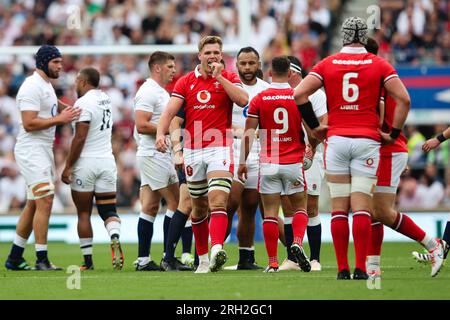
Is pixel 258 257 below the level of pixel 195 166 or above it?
below

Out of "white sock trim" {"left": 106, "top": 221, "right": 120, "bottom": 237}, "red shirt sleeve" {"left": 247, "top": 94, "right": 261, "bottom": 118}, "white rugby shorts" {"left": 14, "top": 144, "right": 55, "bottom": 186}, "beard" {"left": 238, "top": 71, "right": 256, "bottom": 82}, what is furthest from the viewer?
"white rugby shorts" {"left": 14, "top": 144, "right": 55, "bottom": 186}

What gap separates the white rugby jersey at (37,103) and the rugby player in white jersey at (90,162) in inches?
15.0

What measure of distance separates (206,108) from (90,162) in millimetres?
2212

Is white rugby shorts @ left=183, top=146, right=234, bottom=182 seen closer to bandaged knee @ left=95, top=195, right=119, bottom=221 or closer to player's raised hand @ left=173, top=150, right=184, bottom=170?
player's raised hand @ left=173, top=150, right=184, bottom=170

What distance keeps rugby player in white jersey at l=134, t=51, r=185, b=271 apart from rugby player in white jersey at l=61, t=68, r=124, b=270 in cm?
40

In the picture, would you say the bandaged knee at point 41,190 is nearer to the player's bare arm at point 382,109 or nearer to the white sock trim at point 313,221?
the white sock trim at point 313,221

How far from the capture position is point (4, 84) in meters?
24.2

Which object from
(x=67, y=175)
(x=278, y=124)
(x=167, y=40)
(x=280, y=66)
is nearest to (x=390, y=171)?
(x=278, y=124)

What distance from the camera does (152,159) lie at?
13023 mm

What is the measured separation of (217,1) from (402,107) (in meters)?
15.9

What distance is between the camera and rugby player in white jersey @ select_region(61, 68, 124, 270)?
13.1 metres

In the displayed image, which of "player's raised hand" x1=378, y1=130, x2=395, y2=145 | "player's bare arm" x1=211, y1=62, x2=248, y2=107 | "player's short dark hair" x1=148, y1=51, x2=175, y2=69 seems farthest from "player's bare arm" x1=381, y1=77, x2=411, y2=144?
"player's short dark hair" x1=148, y1=51, x2=175, y2=69
